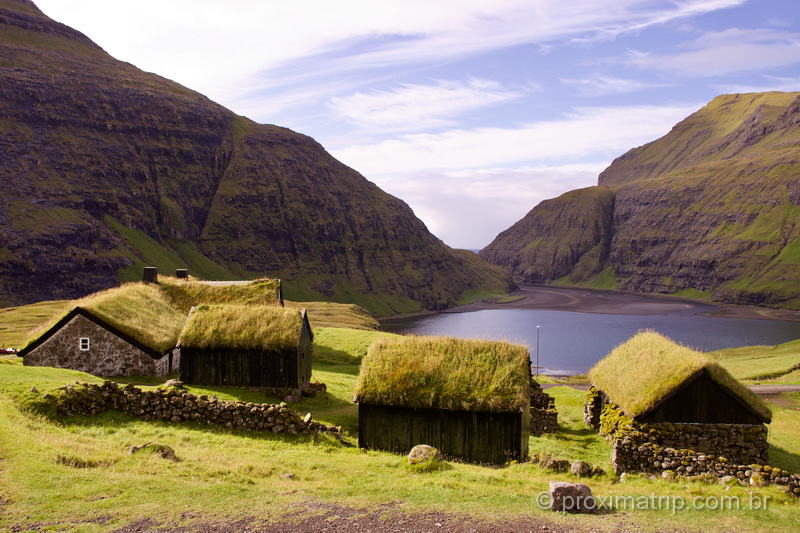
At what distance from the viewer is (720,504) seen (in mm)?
17766

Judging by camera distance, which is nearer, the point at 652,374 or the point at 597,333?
the point at 652,374

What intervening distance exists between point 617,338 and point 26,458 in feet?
498

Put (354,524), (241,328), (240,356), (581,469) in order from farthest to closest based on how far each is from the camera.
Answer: (241,328) < (240,356) < (581,469) < (354,524)

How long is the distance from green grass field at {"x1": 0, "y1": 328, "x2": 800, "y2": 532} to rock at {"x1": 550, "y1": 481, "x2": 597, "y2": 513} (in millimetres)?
573

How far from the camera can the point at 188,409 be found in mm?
26531

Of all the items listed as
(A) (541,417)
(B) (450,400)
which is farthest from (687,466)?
(B) (450,400)

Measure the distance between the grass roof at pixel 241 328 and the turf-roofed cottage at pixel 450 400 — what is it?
9827mm

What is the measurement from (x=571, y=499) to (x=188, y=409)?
18.3 metres

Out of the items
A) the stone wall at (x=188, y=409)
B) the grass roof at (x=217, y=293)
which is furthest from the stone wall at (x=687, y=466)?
the grass roof at (x=217, y=293)

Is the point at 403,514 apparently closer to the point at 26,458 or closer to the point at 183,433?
the point at 26,458

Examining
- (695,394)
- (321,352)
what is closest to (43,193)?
(321,352)

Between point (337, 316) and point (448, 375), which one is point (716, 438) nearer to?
point (448, 375)

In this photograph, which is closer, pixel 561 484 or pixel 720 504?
pixel 561 484

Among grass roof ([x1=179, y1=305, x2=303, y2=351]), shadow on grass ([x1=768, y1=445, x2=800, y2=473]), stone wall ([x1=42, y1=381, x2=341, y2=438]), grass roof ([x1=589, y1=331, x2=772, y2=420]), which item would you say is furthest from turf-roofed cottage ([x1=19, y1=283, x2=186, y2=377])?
shadow on grass ([x1=768, y1=445, x2=800, y2=473])
